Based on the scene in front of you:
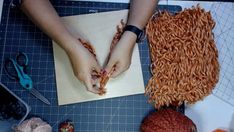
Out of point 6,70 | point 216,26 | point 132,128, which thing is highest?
point 216,26

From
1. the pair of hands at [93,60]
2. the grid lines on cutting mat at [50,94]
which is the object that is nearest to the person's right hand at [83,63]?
the pair of hands at [93,60]

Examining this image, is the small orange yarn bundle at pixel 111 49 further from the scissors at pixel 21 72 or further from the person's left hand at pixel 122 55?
the scissors at pixel 21 72

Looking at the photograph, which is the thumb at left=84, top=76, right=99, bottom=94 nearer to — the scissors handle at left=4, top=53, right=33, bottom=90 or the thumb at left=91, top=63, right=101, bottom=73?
the thumb at left=91, top=63, right=101, bottom=73

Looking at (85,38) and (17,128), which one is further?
(85,38)

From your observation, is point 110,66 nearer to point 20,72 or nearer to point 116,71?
point 116,71

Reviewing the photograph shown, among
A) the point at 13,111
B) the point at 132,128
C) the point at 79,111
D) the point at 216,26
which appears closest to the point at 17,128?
the point at 13,111

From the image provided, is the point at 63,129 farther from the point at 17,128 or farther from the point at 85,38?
the point at 85,38

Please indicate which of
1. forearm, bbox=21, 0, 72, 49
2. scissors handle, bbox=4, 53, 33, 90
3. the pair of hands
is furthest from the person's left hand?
scissors handle, bbox=4, 53, 33, 90
